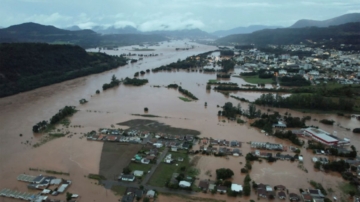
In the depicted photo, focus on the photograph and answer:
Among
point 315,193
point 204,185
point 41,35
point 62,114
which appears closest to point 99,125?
point 62,114

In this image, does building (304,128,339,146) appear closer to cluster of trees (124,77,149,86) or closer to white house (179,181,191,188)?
white house (179,181,191,188)

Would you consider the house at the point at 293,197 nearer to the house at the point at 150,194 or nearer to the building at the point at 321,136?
the house at the point at 150,194

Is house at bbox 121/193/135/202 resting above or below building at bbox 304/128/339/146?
below

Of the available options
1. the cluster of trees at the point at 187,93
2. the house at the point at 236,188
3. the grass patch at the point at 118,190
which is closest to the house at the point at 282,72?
the cluster of trees at the point at 187,93

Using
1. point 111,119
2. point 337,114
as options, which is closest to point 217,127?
point 111,119

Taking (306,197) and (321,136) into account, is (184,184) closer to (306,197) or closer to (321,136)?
(306,197)

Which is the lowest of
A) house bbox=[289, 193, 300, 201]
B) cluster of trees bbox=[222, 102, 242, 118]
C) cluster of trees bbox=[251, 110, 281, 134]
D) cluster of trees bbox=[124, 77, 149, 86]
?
house bbox=[289, 193, 300, 201]

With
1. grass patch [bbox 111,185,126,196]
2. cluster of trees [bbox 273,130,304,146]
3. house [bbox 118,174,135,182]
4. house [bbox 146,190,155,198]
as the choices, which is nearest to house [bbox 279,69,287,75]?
cluster of trees [bbox 273,130,304,146]
